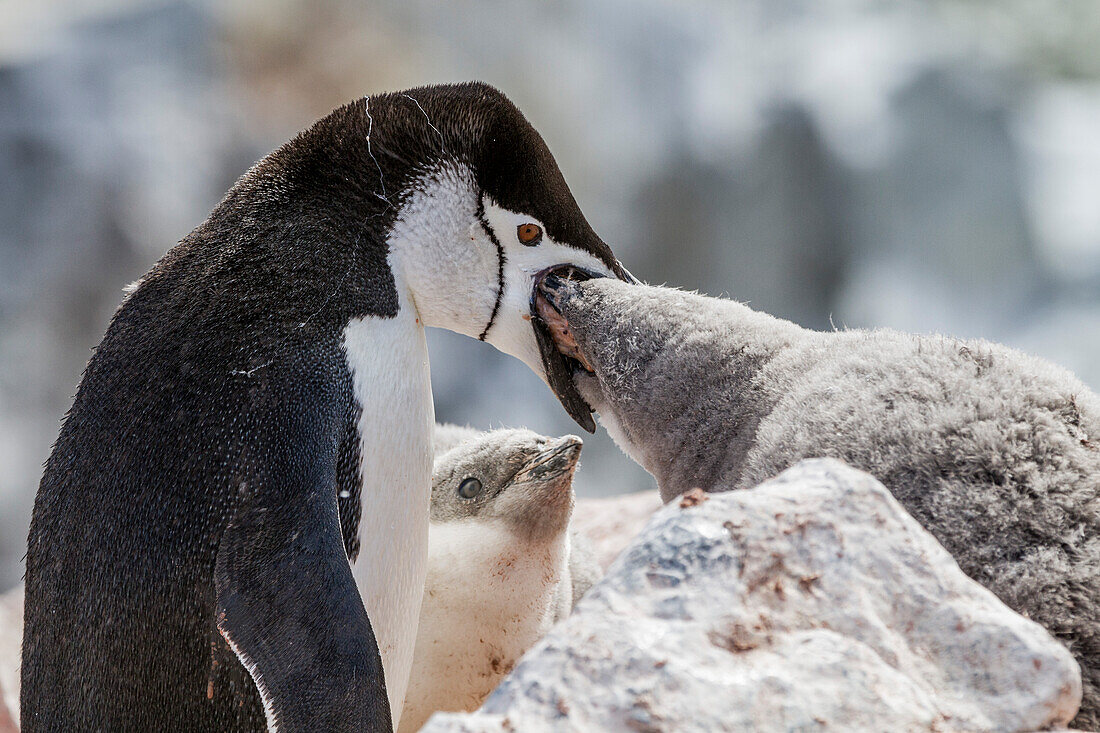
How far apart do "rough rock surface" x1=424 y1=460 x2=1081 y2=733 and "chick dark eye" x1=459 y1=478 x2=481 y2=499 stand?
2.99 ft

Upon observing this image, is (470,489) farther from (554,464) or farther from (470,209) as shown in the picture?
(470,209)

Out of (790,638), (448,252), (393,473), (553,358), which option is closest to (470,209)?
(448,252)

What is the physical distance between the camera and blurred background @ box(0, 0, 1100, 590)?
4777 millimetres

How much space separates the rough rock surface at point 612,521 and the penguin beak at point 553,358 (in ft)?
2.52

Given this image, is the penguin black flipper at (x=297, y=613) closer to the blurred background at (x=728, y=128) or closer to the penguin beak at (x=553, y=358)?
the penguin beak at (x=553, y=358)

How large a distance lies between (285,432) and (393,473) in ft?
0.58

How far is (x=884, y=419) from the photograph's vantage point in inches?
38.5

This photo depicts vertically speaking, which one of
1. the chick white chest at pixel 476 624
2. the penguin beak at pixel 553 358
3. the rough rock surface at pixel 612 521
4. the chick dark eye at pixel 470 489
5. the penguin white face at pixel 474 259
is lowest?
the rough rock surface at pixel 612 521

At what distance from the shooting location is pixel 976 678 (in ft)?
2.32

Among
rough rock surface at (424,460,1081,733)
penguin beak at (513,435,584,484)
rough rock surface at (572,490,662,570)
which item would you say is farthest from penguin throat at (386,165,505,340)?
rough rock surface at (572,490,662,570)

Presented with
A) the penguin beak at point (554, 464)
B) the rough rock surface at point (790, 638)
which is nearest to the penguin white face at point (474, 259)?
the penguin beak at point (554, 464)

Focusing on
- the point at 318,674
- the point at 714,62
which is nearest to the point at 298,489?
the point at 318,674

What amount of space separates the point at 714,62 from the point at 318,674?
5.03 m

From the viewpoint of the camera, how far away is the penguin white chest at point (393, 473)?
1252mm
